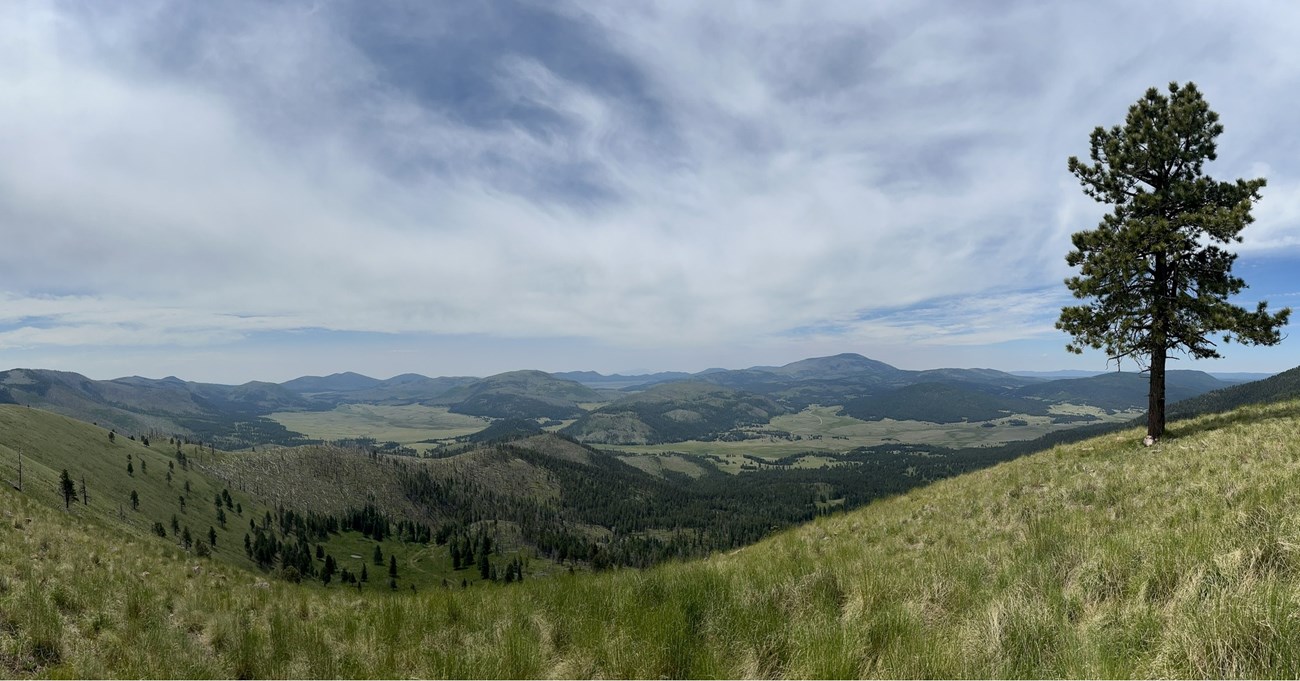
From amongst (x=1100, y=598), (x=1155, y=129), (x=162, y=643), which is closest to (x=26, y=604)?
(x=162, y=643)

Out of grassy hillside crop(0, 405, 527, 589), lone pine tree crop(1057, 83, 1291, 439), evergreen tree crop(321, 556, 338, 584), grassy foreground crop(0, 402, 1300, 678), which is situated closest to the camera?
grassy foreground crop(0, 402, 1300, 678)

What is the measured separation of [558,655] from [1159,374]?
2920cm

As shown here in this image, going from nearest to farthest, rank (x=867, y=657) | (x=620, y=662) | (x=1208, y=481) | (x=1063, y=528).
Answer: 1. (x=867, y=657)
2. (x=620, y=662)
3. (x=1063, y=528)
4. (x=1208, y=481)

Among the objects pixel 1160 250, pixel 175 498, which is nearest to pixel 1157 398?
pixel 1160 250

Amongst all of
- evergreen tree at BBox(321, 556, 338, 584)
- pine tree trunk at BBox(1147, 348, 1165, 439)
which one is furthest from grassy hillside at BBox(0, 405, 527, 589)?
pine tree trunk at BBox(1147, 348, 1165, 439)

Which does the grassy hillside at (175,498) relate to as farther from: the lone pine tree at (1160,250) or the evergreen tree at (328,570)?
the lone pine tree at (1160,250)

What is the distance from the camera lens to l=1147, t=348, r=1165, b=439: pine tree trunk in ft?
72.9

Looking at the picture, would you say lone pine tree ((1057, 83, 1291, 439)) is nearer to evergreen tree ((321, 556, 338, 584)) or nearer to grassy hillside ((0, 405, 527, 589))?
grassy hillside ((0, 405, 527, 589))

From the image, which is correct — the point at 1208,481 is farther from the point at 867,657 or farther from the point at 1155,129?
the point at 1155,129

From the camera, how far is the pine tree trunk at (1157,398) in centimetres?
2223

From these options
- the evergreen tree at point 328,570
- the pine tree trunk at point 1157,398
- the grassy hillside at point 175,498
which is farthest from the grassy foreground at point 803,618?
the evergreen tree at point 328,570

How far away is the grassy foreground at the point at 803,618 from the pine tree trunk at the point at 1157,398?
14500 millimetres

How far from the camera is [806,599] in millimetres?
6926

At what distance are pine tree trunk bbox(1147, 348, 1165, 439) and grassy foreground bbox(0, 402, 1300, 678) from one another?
47.6 ft
